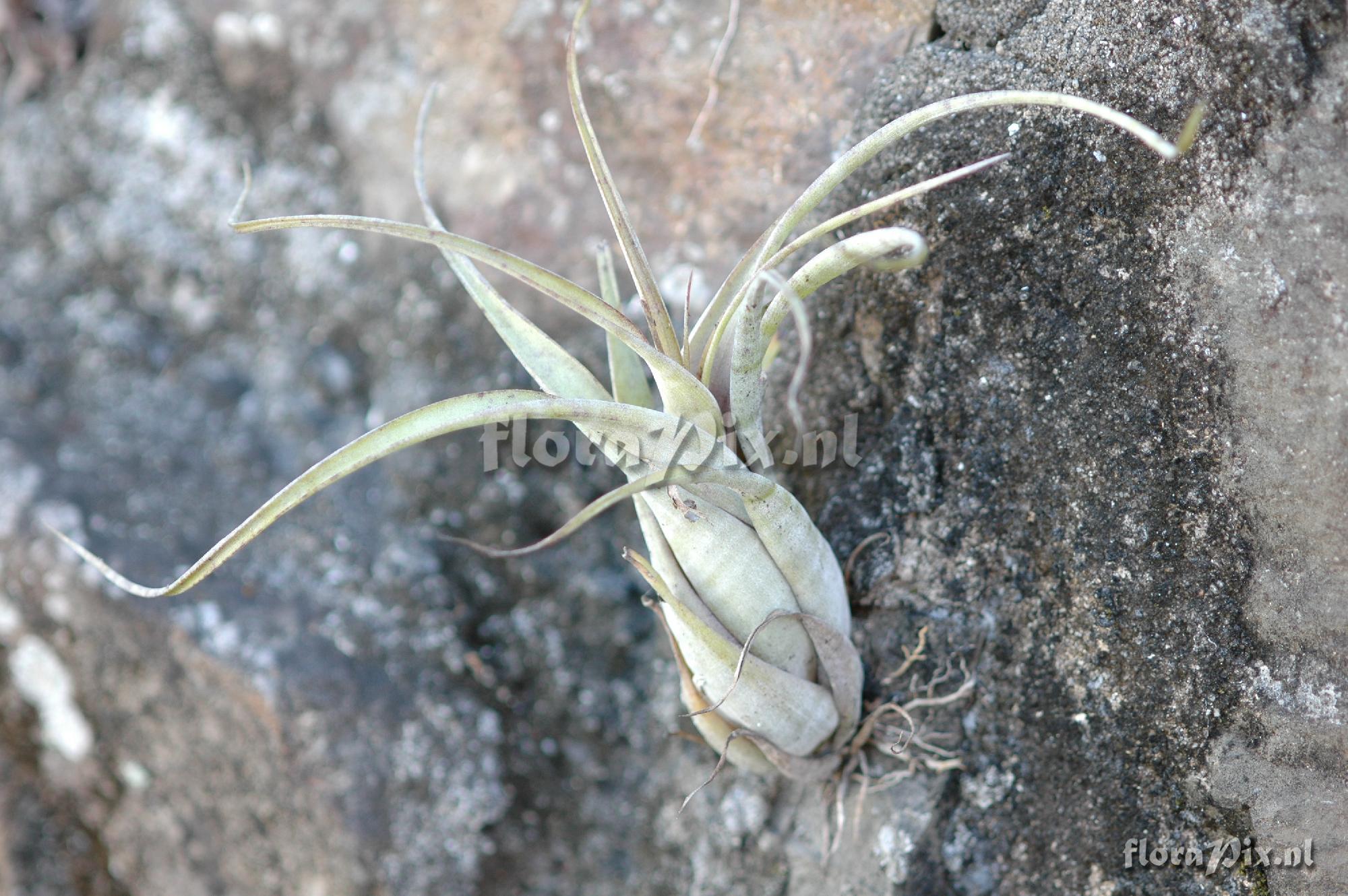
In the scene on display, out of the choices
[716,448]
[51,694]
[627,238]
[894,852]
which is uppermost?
[627,238]

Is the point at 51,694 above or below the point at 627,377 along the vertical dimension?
below

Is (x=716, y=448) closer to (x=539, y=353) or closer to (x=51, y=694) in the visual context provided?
(x=539, y=353)

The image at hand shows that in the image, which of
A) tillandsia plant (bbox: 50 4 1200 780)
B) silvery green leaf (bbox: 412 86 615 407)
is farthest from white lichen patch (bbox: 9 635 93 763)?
silvery green leaf (bbox: 412 86 615 407)

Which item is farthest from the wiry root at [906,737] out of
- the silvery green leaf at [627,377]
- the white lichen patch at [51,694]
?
the white lichen patch at [51,694]

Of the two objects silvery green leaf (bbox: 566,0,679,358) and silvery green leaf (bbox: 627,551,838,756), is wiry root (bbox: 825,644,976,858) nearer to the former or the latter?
silvery green leaf (bbox: 627,551,838,756)

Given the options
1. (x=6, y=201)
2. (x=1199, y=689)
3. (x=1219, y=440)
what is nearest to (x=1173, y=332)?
(x=1219, y=440)

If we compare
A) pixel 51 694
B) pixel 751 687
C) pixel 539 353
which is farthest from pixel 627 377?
pixel 51 694
